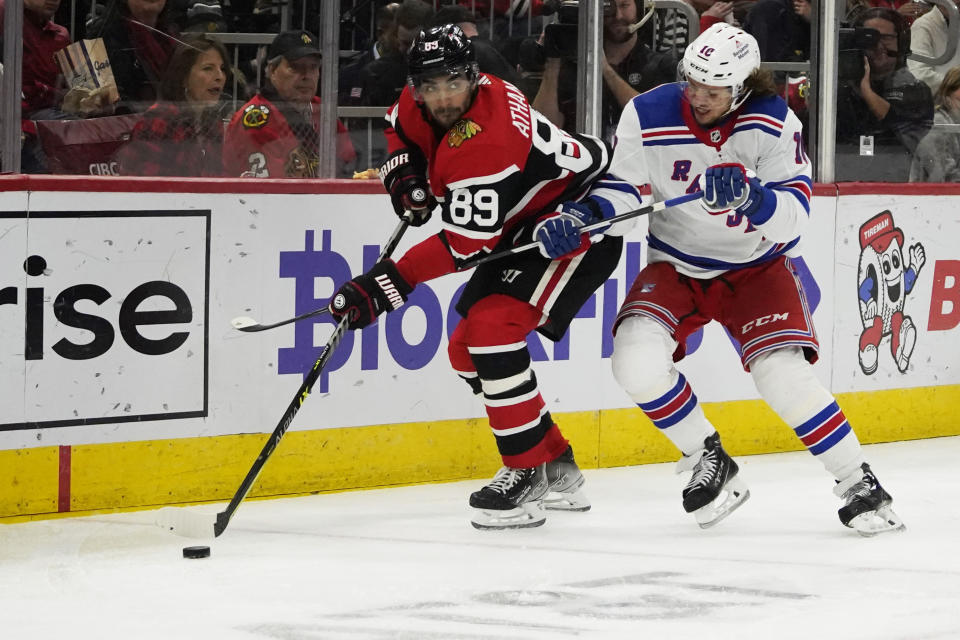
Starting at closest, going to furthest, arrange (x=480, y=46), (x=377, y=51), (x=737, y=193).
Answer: (x=737, y=193)
(x=377, y=51)
(x=480, y=46)

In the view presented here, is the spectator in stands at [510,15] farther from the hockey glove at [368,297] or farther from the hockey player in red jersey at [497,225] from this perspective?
the hockey glove at [368,297]

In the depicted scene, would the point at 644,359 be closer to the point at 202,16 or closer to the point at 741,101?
the point at 741,101

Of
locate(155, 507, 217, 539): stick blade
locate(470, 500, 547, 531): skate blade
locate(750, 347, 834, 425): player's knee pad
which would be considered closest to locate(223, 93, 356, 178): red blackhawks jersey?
locate(155, 507, 217, 539): stick blade

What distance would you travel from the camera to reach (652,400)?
3.69m

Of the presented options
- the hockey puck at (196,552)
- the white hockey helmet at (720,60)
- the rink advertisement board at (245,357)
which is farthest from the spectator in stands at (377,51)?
the hockey puck at (196,552)

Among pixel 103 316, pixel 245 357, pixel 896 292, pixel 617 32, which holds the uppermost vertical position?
pixel 617 32

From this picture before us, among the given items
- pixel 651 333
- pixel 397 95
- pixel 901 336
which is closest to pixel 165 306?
pixel 397 95

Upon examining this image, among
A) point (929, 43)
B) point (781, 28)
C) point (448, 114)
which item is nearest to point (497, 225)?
point (448, 114)

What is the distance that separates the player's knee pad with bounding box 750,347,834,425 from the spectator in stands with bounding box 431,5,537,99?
1.24 meters

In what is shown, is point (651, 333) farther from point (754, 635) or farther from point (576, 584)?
point (754, 635)

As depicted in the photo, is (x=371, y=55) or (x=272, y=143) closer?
(x=272, y=143)

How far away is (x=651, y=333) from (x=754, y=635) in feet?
3.59

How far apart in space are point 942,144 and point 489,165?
2.48m

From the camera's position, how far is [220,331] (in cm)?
393
